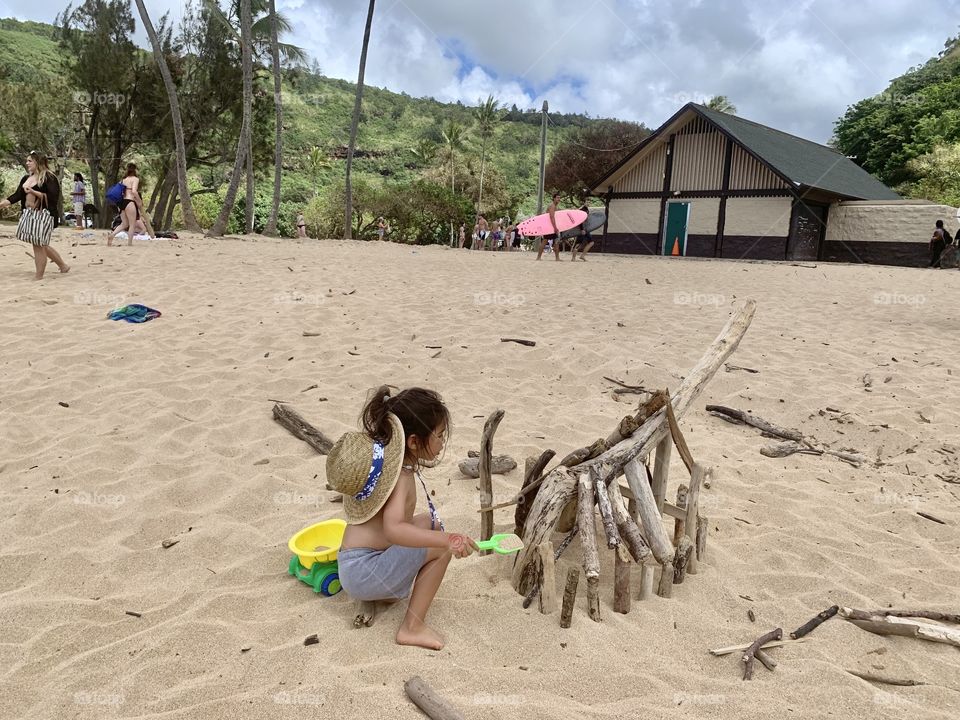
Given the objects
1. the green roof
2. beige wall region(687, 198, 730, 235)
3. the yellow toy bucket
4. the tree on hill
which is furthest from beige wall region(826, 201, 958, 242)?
the yellow toy bucket

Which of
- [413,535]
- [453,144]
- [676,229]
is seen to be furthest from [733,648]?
[453,144]

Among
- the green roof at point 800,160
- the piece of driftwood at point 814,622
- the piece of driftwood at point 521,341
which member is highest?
the green roof at point 800,160

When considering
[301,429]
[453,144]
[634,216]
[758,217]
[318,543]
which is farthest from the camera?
[453,144]

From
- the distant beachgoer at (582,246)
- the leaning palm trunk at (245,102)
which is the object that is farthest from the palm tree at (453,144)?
the leaning palm trunk at (245,102)

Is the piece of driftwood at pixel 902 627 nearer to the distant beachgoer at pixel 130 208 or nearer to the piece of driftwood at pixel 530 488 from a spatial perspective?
the piece of driftwood at pixel 530 488

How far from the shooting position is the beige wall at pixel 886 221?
64.4 feet

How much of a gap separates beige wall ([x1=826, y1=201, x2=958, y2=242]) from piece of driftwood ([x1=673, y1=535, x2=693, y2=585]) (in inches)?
874

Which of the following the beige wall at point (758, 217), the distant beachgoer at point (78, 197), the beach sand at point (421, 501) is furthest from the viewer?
the beige wall at point (758, 217)

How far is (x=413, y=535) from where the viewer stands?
2.21m

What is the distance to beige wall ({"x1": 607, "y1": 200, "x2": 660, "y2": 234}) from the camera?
2328cm

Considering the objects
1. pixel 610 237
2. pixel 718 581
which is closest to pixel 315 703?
pixel 718 581

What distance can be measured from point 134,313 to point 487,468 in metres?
5.72

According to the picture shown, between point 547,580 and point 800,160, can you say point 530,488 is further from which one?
point 800,160

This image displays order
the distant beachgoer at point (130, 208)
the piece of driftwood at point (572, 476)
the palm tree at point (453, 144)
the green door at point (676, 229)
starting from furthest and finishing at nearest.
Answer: the palm tree at point (453, 144) → the green door at point (676, 229) → the distant beachgoer at point (130, 208) → the piece of driftwood at point (572, 476)
